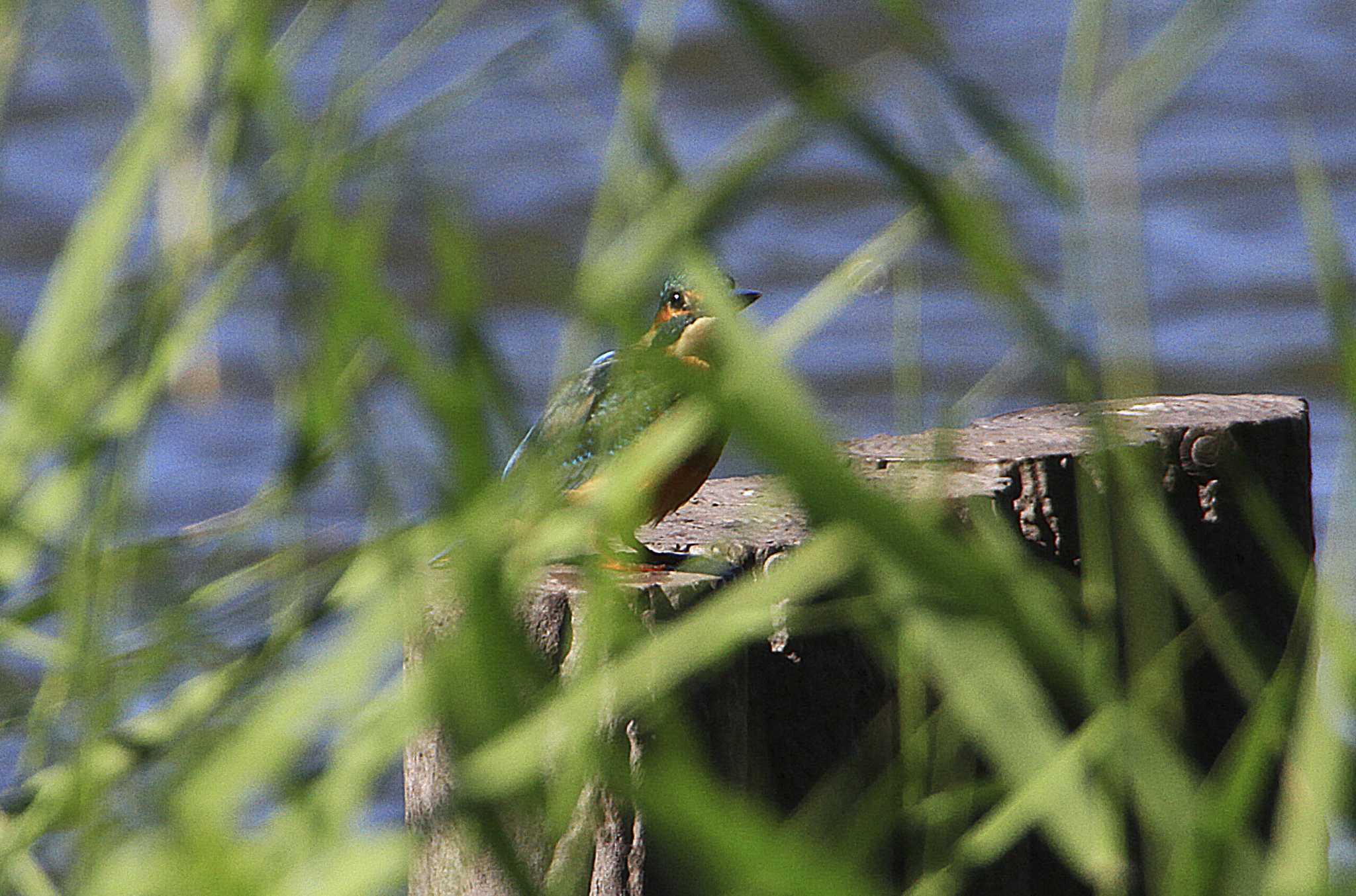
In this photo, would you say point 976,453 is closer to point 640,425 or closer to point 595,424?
point 640,425

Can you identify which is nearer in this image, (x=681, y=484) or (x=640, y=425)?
(x=681, y=484)

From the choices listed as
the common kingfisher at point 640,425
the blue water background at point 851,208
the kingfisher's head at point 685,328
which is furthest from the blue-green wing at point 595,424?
the blue water background at point 851,208

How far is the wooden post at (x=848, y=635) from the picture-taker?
4.36ft

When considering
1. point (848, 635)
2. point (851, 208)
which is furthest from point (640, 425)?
point (851, 208)

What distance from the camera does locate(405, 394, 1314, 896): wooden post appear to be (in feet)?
4.36

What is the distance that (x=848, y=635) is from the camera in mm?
1411

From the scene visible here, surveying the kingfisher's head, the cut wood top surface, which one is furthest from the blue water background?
the cut wood top surface

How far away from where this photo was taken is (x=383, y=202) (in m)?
0.68

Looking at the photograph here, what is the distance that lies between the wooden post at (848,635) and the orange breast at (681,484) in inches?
0.9

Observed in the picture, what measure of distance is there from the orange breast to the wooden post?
0.02 meters

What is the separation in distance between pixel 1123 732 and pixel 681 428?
19cm

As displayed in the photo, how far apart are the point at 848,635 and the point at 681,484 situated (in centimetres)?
33

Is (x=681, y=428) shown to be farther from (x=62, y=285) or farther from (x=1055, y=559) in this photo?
(x=1055, y=559)

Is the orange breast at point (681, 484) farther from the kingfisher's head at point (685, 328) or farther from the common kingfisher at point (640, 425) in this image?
the kingfisher's head at point (685, 328)
